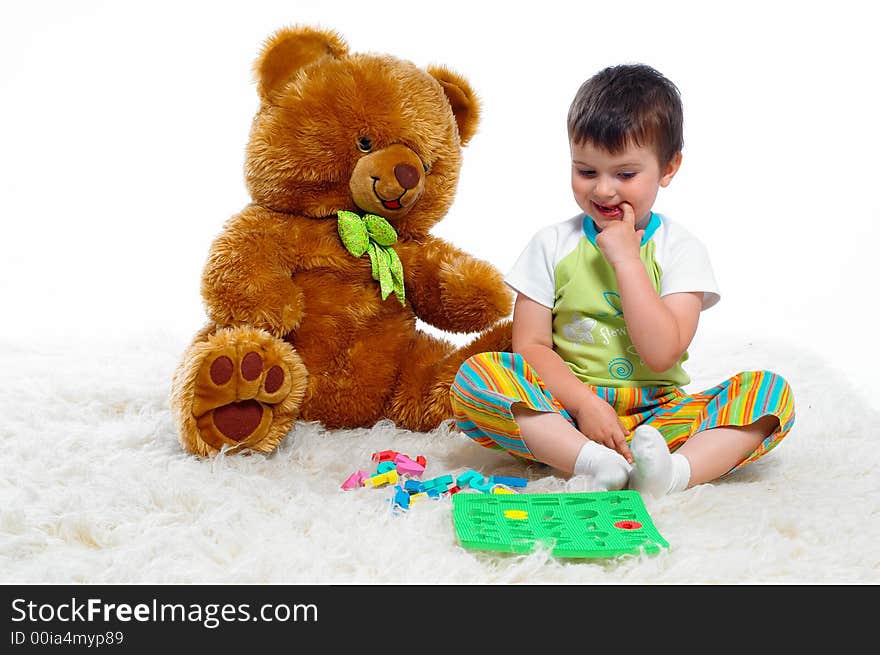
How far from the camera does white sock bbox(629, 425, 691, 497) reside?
3.35 feet

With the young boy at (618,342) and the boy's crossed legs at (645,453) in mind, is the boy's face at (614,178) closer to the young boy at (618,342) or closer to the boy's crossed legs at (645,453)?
the young boy at (618,342)

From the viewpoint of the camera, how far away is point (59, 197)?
2.21 metres

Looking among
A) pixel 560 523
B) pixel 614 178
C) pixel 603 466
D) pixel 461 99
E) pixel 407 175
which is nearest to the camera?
pixel 560 523

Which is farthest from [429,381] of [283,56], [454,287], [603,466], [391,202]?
[283,56]

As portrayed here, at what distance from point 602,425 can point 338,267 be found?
427 millimetres

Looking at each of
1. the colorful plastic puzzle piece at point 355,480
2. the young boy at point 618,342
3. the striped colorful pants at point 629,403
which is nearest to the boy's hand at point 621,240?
the young boy at point 618,342

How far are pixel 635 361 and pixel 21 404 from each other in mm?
848

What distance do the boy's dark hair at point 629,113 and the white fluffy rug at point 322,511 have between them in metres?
0.40

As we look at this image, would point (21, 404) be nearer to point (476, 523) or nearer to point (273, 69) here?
point (273, 69)

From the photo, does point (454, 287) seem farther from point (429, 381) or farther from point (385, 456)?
point (385, 456)

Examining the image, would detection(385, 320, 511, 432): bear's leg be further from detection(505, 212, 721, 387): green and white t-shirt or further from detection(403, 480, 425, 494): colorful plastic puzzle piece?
detection(403, 480, 425, 494): colorful plastic puzzle piece

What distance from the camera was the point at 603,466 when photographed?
107cm

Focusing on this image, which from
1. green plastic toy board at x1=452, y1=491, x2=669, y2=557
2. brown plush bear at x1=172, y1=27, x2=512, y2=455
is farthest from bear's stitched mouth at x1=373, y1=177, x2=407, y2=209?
green plastic toy board at x1=452, y1=491, x2=669, y2=557

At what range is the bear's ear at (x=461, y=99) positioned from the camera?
141 cm
